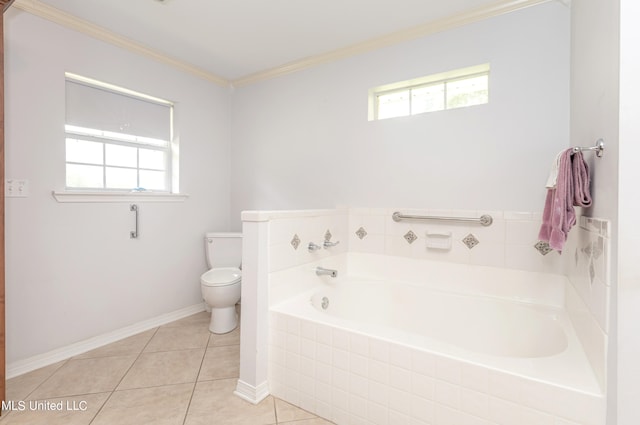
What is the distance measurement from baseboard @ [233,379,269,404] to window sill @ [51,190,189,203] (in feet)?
5.46

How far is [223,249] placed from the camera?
293cm

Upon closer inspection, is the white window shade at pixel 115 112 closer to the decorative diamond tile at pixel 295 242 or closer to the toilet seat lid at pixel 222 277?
the toilet seat lid at pixel 222 277

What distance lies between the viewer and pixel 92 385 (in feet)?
5.98

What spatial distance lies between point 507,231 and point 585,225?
607 millimetres

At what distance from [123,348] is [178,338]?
365 millimetres

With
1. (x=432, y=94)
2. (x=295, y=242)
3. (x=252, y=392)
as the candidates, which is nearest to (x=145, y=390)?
(x=252, y=392)

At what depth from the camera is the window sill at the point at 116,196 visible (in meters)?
2.13

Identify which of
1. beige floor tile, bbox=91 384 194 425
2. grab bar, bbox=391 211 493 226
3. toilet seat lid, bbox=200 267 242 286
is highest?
grab bar, bbox=391 211 493 226

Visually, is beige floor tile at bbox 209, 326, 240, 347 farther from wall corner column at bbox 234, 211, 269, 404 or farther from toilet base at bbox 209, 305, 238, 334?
wall corner column at bbox 234, 211, 269, 404

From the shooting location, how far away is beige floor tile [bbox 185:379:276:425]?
5.06 ft

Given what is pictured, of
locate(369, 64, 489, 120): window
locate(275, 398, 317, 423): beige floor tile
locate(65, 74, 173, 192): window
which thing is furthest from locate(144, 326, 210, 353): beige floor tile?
locate(369, 64, 489, 120): window

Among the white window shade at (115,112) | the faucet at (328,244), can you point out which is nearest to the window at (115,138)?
the white window shade at (115,112)

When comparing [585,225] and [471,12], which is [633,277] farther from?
[471,12]

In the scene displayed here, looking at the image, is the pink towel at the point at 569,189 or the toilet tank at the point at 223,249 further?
the toilet tank at the point at 223,249
